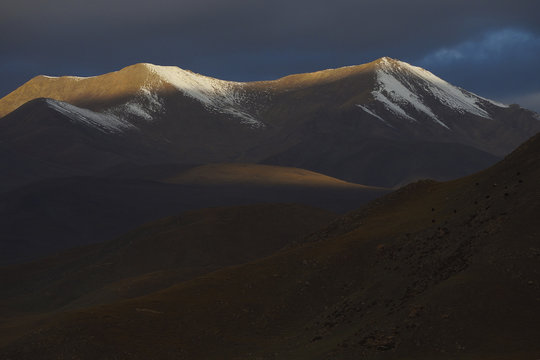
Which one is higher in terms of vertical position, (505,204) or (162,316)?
(505,204)

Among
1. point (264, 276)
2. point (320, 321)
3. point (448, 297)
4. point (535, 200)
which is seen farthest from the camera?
point (264, 276)

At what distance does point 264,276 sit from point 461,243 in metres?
14.9

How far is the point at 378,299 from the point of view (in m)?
37.8

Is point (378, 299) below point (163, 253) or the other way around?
the other way around

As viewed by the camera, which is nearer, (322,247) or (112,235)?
(322,247)

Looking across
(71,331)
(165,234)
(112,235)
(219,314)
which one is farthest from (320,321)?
(112,235)

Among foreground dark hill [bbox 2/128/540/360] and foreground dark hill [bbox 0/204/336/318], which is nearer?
foreground dark hill [bbox 2/128/540/360]

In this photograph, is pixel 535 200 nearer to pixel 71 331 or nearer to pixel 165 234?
pixel 71 331

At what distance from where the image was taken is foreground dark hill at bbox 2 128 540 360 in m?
31.4

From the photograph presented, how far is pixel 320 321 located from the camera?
133 ft

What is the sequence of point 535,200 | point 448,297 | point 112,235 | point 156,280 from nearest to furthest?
point 448,297 < point 535,200 < point 156,280 < point 112,235

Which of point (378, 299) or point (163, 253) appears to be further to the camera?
point (163, 253)

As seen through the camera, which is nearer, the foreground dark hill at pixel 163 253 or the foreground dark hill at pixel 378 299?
the foreground dark hill at pixel 378 299

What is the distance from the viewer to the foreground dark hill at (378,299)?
31359 millimetres
